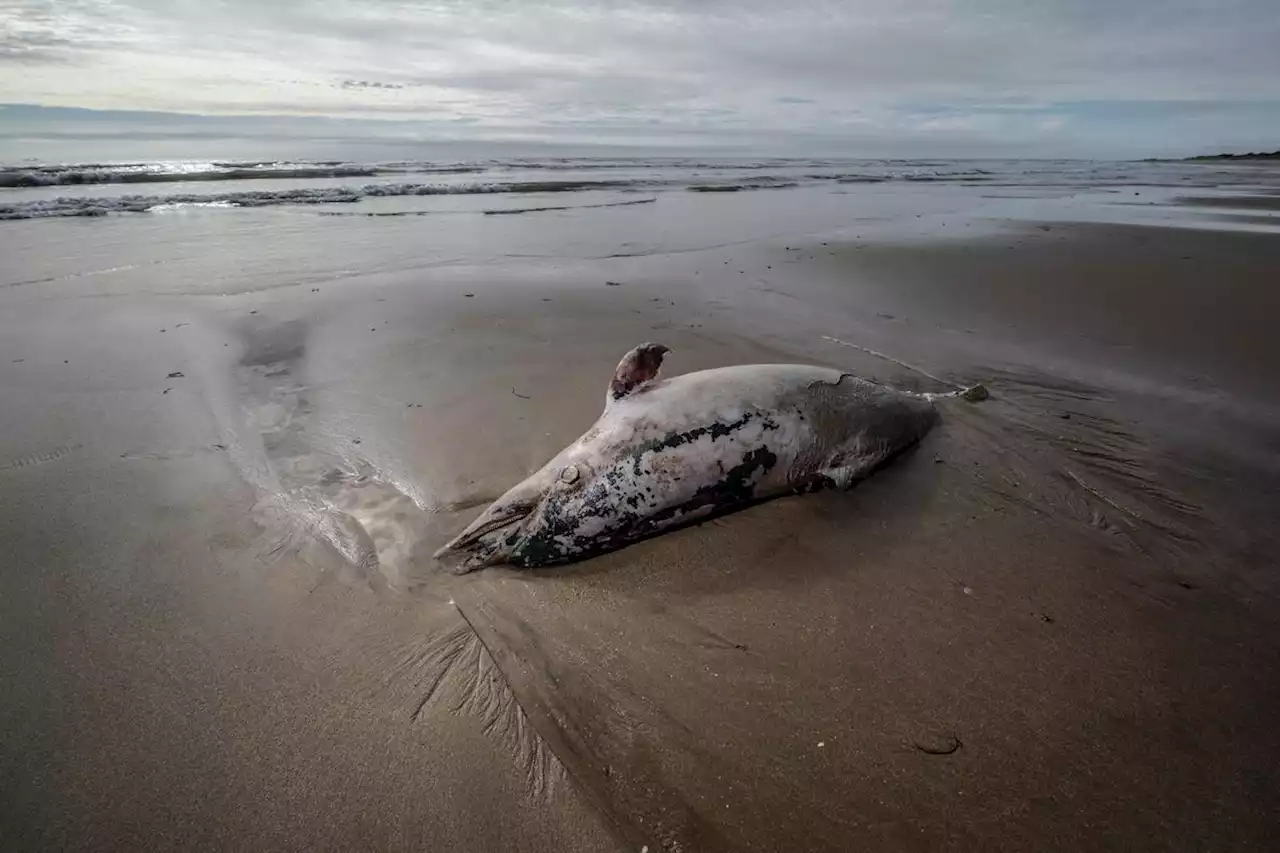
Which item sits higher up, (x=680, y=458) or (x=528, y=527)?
(x=680, y=458)

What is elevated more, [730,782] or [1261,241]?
[1261,241]

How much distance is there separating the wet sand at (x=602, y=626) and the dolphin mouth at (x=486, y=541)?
102 mm

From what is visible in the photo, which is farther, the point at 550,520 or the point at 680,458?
the point at 680,458

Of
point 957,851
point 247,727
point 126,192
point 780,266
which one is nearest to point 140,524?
point 247,727

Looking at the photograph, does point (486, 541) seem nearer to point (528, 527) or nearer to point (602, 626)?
point (528, 527)

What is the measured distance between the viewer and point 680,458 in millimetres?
3518

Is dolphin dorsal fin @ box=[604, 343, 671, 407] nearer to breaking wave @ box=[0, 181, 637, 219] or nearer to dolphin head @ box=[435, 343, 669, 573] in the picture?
dolphin head @ box=[435, 343, 669, 573]

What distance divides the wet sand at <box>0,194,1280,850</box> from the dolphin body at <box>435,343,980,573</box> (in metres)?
0.14

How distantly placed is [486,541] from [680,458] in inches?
42.5

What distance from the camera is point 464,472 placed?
4.00 metres

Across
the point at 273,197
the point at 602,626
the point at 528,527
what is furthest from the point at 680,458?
the point at 273,197

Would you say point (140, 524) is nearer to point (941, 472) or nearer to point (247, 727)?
point (247, 727)

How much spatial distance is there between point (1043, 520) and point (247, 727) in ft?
12.3

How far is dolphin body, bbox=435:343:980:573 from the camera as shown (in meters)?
3.35
